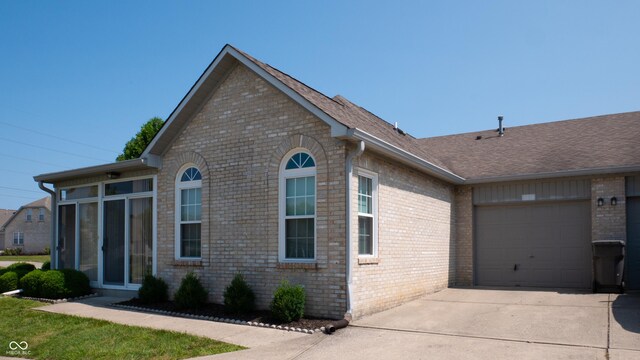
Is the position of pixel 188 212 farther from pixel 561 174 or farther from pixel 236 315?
pixel 561 174

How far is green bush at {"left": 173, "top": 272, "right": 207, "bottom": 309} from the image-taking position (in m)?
10.9

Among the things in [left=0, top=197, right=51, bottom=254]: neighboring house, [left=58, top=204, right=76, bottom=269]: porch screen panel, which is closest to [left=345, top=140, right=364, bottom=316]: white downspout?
[left=58, top=204, right=76, bottom=269]: porch screen panel

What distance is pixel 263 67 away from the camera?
10852 mm

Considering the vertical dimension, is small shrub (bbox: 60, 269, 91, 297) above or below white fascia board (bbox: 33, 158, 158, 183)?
below

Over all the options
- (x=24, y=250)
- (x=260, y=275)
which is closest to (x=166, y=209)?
(x=260, y=275)

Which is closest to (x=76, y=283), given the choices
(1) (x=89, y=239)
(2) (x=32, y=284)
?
(2) (x=32, y=284)

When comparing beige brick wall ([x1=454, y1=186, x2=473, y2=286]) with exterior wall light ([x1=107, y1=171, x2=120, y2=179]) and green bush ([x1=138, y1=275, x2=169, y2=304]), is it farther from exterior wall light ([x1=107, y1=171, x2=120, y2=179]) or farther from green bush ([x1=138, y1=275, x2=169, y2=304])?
exterior wall light ([x1=107, y1=171, x2=120, y2=179])

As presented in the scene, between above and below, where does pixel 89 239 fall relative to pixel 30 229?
above

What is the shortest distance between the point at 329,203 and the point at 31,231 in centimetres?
6245

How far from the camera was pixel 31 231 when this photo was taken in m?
62.1

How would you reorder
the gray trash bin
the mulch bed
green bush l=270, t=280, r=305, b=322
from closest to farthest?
1. the mulch bed
2. green bush l=270, t=280, r=305, b=322
3. the gray trash bin

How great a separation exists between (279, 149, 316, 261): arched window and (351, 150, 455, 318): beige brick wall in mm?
934

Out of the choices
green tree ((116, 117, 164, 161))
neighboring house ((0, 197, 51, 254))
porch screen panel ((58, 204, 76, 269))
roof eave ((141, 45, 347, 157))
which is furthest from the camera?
neighboring house ((0, 197, 51, 254))

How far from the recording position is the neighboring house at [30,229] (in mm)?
61469
